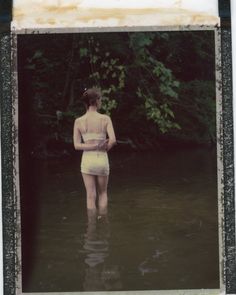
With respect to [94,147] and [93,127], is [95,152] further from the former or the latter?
[93,127]

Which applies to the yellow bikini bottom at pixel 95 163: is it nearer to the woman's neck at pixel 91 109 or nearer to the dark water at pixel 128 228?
the dark water at pixel 128 228

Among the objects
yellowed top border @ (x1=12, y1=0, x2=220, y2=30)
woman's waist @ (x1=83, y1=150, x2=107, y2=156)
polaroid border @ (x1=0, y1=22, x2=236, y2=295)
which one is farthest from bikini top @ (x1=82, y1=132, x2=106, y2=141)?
yellowed top border @ (x1=12, y1=0, x2=220, y2=30)

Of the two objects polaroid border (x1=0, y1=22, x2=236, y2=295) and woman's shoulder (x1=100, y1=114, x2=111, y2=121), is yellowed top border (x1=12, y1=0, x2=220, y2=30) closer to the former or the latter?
polaroid border (x1=0, y1=22, x2=236, y2=295)

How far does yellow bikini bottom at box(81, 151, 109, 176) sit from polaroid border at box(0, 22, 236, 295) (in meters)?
0.60

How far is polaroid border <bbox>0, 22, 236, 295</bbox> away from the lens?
25.2 feet

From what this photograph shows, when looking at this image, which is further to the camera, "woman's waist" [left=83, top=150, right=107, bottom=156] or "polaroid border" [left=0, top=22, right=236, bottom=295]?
"woman's waist" [left=83, top=150, right=107, bottom=156]

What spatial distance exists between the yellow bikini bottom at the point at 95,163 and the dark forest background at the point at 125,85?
16 centimetres

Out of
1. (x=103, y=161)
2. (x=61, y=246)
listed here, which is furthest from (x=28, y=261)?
(x=103, y=161)

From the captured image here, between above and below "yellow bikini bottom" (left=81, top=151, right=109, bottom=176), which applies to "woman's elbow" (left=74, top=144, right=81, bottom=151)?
above

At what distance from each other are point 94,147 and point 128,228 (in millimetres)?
779

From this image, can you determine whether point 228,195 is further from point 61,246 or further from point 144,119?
point 61,246

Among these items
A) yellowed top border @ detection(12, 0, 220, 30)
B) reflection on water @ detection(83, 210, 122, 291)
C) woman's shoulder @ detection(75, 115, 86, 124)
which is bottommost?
reflection on water @ detection(83, 210, 122, 291)

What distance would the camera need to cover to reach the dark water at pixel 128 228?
7.74 meters

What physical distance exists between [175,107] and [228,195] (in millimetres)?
906
